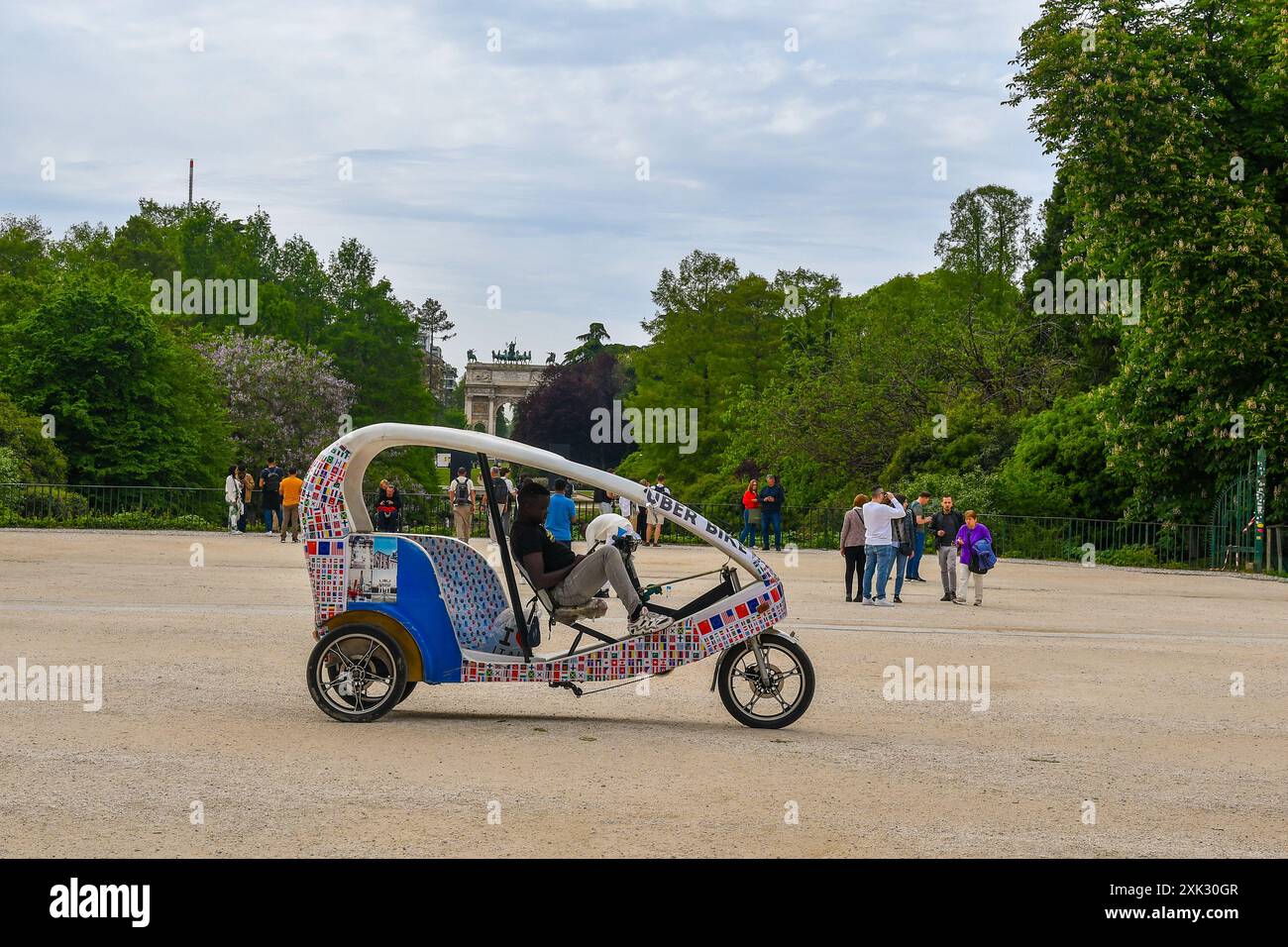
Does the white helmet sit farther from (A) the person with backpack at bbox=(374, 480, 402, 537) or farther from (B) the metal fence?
(B) the metal fence

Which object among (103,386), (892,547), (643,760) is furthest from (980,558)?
(103,386)

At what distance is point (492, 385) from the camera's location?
445 ft

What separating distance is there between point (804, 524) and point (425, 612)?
35135mm

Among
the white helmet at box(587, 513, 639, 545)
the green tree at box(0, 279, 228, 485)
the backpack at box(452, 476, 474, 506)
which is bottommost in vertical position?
the white helmet at box(587, 513, 639, 545)

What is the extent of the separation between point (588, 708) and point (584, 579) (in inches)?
56.2

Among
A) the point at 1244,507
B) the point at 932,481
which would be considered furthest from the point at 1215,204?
the point at 932,481

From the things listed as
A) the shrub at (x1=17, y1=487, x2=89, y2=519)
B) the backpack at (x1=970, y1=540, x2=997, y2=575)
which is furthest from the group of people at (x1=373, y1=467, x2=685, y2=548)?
the shrub at (x1=17, y1=487, x2=89, y2=519)

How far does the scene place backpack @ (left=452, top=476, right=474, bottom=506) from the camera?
36438mm

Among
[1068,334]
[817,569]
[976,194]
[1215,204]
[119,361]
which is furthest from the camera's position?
[976,194]

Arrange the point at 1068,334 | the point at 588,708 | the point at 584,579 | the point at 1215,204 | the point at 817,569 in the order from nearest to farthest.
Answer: the point at 584,579
the point at 588,708
the point at 817,569
the point at 1215,204
the point at 1068,334

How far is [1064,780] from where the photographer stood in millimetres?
9062

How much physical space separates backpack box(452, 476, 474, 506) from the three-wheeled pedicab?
83.6 ft

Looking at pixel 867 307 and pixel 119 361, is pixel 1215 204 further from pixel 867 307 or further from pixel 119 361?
pixel 867 307

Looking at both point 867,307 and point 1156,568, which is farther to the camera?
point 867,307
